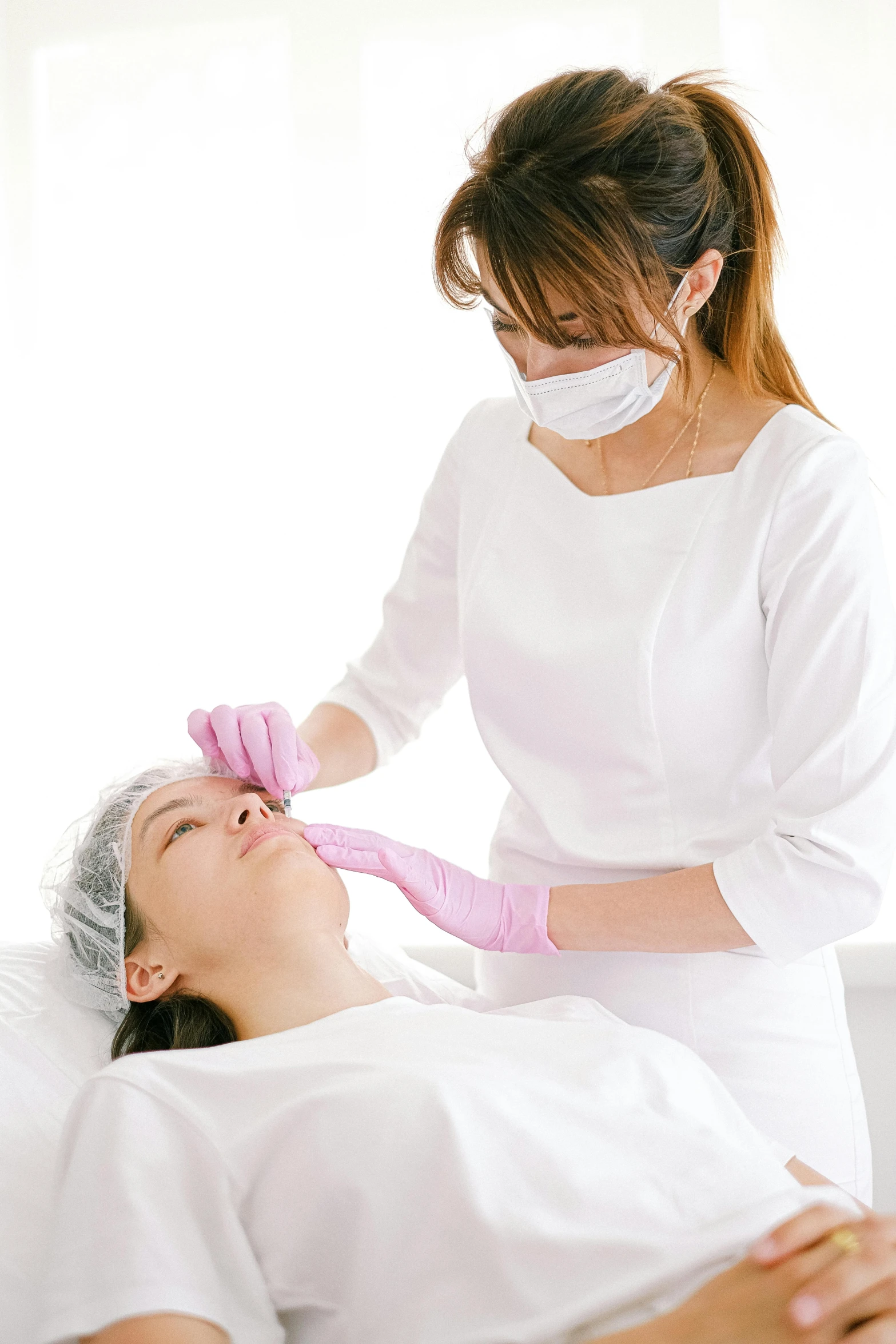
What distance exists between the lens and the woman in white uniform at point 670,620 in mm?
1285

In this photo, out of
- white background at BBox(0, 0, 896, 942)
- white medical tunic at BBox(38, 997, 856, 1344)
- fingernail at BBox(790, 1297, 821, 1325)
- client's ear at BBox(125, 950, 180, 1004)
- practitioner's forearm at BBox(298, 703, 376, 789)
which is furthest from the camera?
white background at BBox(0, 0, 896, 942)

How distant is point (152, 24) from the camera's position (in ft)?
8.02

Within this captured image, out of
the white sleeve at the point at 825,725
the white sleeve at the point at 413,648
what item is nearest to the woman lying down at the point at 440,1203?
the white sleeve at the point at 825,725

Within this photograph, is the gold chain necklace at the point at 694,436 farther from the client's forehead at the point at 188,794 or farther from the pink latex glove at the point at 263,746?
the client's forehead at the point at 188,794

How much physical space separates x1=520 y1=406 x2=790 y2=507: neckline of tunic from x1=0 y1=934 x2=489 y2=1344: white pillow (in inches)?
28.9

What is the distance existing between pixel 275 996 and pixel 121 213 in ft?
6.09

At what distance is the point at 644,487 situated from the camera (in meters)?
1.53

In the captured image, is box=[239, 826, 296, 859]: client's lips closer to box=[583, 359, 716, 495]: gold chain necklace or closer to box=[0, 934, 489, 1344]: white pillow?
box=[0, 934, 489, 1344]: white pillow

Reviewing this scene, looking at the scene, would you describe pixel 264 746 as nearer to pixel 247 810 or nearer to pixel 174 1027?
pixel 247 810

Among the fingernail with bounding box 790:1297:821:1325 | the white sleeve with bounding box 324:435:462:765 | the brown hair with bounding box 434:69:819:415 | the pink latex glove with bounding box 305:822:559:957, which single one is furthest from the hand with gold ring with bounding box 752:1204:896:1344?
the white sleeve with bounding box 324:435:462:765

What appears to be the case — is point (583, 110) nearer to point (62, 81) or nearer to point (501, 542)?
point (501, 542)

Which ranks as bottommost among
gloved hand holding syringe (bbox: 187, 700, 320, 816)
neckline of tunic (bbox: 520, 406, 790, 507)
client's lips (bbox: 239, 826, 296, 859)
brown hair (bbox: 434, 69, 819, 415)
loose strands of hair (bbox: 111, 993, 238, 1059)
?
loose strands of hair (bbox: 111, 993, 238, 1059)

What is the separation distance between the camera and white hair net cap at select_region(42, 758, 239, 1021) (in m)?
1.50

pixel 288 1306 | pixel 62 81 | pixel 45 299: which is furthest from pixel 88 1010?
pixel 62 81
